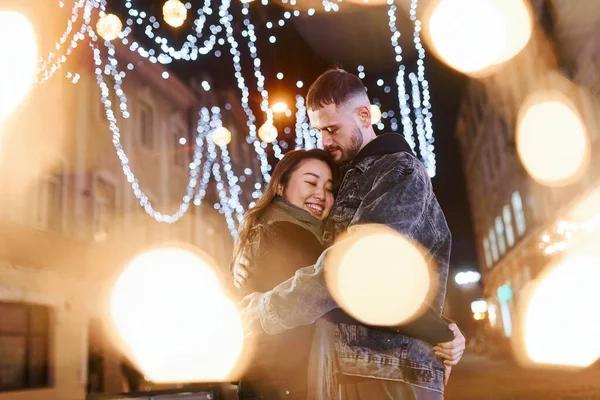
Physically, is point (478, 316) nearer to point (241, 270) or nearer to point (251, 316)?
point (241, 270)

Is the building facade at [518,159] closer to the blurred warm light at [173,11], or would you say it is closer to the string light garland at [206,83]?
the string light garland at [206,83]

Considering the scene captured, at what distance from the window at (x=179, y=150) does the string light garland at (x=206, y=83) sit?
1.77 ft

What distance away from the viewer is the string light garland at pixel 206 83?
973 centimetres

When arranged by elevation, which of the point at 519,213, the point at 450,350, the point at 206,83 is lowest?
the point at 450,350

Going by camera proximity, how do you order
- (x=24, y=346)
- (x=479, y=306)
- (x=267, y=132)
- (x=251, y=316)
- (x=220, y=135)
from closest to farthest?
(x=251, y=316), (x=267, y=132), (x=24, y=346), (x=220, y=135), (x=479, y=306)

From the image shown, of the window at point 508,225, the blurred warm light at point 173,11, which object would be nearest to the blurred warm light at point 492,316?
the window at point 508,225

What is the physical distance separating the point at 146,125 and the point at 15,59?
9.89 m

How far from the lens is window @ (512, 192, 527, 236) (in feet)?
112

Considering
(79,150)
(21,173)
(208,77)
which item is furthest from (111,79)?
(208,77)

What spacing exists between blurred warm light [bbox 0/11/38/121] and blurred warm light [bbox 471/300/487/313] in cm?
2665

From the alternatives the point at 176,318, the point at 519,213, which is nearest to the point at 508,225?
the point at 519,213

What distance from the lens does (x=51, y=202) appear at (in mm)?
15930

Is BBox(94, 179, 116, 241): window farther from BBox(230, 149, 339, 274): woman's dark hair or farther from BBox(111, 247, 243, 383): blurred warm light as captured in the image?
BBox(230, 149, 339, 274): woman's dark hair

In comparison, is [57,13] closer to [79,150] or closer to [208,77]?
[79,150]
